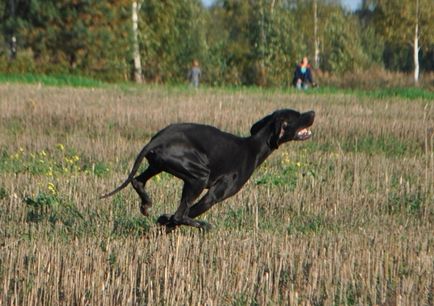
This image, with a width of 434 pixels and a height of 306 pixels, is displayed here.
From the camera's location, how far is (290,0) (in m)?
66.1

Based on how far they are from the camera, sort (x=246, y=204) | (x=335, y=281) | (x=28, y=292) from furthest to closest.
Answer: (x=246, y=204) < (x=335, y=281) < (x=28, y=292)

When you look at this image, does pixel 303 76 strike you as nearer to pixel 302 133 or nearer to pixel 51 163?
pixel 51 163

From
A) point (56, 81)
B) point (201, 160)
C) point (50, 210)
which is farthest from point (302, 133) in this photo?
point (56, 81)

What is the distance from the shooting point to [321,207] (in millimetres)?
9875

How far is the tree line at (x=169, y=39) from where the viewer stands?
45.9 m

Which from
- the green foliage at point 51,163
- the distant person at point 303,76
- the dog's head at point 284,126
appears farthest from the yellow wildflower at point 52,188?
the distant person at point 303,76

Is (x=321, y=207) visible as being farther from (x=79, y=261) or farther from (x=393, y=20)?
(x=393, y=20)

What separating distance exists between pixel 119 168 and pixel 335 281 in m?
6.81

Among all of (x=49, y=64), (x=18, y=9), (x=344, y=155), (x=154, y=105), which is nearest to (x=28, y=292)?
(x=344, y=155)

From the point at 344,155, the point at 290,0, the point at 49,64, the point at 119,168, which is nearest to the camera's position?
the point at 119,168

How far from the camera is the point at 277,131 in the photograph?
27.8 ft

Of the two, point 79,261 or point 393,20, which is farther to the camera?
point 393,20

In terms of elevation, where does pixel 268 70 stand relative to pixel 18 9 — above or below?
below

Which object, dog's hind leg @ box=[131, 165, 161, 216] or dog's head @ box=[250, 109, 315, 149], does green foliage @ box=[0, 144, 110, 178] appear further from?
dog's head @ box=[250, 109, 315, 149]
